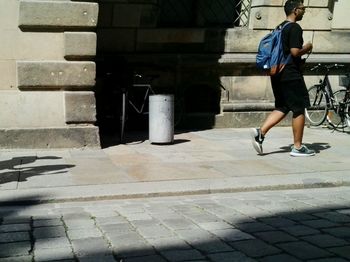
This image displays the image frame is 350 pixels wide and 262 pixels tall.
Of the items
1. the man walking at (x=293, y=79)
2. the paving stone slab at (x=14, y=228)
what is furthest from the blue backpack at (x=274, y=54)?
the paving stone slab at (x=14, y=228)

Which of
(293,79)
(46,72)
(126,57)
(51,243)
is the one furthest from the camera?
(126,57)

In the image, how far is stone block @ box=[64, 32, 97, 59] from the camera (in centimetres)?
754

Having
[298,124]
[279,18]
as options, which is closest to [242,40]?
[279,18]

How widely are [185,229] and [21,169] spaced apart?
2.86 metres

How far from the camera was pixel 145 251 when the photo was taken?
3969mm

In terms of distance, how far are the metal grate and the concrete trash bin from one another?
253 cm

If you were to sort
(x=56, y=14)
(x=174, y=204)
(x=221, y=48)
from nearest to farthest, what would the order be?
(x=174, y=204), (x=56, y=14), (x=221, y=48)

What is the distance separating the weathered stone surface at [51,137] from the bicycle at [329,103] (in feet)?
16.2

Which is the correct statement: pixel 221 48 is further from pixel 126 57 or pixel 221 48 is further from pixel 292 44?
pixel 292 44

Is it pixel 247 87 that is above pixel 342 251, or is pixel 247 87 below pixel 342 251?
above

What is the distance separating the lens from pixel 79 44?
24.9 feet

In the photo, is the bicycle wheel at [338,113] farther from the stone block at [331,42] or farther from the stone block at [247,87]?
the stone block at [247,87]

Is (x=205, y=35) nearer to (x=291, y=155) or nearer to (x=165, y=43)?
(x=165, y=43)

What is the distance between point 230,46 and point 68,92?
13.0 feet
